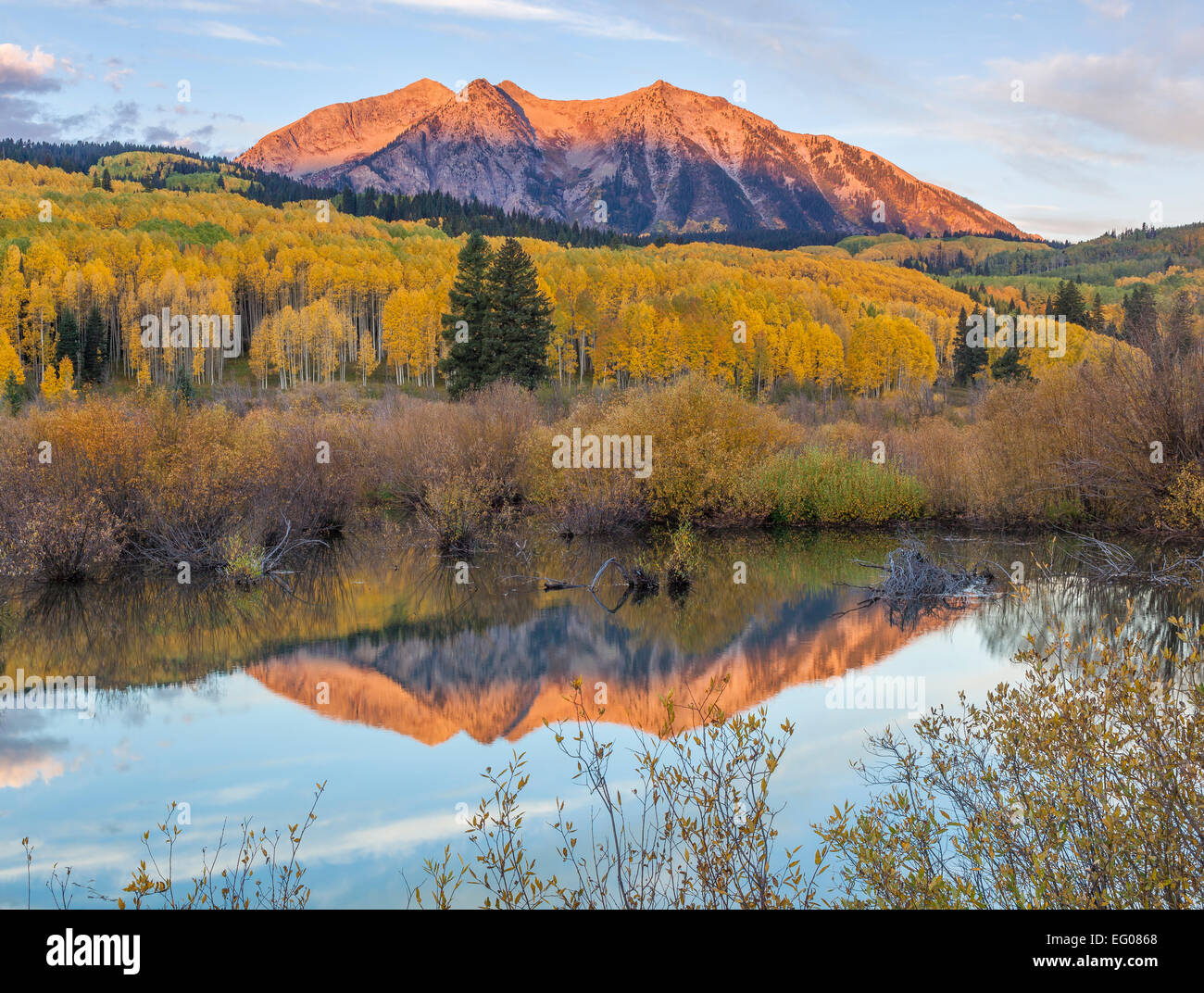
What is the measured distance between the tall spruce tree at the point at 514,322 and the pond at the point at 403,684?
26.2 m

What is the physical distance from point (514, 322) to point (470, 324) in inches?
103

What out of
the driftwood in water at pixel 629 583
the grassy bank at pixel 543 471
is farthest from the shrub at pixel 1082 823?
the grassy bank at pixel 543 471

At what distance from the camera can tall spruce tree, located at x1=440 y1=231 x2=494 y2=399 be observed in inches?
1922

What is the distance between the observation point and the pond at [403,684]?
9.07m

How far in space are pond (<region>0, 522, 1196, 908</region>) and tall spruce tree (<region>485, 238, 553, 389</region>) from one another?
2624 cm

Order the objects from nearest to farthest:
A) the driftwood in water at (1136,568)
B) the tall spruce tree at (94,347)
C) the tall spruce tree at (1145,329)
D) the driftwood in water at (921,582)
→ the driftwood in water at (1136,568)
the driftwood in water at (921,582)
the tall spruce tree at (1145,329)
the tall spruce tree at (94,347)

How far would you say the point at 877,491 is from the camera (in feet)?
95.2

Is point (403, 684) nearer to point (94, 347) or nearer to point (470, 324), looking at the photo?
point (470, 324)

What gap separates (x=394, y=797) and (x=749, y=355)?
77.2 metres

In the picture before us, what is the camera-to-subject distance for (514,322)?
1950 inches

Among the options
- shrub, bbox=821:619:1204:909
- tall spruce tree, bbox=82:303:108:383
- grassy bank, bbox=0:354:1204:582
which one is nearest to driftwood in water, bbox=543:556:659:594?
grassy bank, bbox=0:354:1204:582

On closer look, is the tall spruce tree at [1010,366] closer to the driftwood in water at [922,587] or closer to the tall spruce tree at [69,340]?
the driftwood in water at [922,587]
